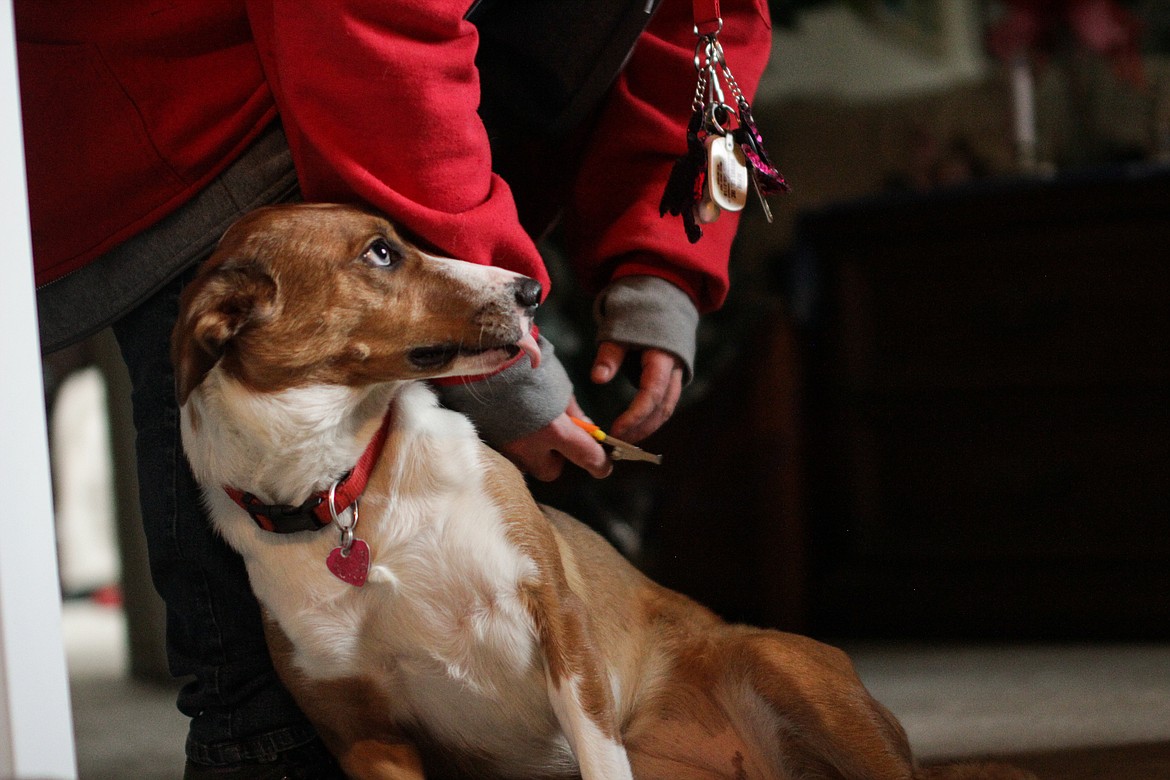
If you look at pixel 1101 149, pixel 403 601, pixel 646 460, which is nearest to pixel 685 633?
pixel 646 460

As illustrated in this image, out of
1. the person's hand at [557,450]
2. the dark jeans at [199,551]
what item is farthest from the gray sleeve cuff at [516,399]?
the dark jeans at [199,551]

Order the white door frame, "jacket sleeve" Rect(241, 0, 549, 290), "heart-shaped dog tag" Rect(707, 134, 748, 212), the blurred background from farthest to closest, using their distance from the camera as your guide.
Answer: the blurred background < "heart-shaped dog tag" Rect(707, 134, 748, 212) < "jacket sleeve" Rect(241, 0, 549, 290) < the white door frame

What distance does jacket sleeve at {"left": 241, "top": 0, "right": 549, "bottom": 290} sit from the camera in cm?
84

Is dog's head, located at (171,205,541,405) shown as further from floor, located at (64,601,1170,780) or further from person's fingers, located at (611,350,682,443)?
floor, located at (64,601,1170,780)

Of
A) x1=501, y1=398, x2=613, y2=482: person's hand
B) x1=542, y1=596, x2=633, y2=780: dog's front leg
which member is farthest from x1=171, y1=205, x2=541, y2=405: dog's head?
x1=542, y1=596, x2=633, y2=780: dog's front leg

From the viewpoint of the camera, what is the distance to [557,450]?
3.25 feet

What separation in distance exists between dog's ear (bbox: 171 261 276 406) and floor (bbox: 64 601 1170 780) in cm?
29

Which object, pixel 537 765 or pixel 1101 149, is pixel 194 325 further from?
pixel 1101 149

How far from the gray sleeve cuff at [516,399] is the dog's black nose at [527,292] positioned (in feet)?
0.25

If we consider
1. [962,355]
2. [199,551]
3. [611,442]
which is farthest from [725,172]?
[962,355]

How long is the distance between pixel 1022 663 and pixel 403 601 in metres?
0.94

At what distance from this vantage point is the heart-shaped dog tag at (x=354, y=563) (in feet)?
2.94

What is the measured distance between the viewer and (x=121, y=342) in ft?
3.25

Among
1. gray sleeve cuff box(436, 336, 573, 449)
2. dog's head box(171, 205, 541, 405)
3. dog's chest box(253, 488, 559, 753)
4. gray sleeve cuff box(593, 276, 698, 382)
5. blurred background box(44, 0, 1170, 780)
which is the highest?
dog's head box(171, 205, 541, 405)
